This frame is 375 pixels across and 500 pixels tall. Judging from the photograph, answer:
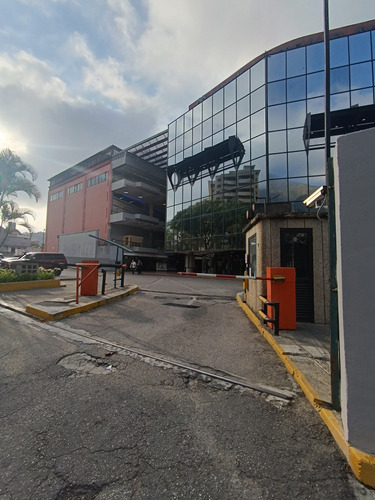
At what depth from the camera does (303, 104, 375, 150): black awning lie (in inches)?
757

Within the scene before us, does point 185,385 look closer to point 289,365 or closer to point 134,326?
point 289,365

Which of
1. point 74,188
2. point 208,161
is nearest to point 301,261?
point 208,161

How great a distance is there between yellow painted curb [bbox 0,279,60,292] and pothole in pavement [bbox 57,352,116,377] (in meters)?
9.02

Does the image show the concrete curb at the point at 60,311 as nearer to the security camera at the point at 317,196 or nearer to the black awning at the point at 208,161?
the security camera at the point at 317,196

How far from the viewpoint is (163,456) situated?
1.99 metres

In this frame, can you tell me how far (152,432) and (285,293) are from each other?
3.89 m

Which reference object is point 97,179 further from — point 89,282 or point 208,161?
point 89,282

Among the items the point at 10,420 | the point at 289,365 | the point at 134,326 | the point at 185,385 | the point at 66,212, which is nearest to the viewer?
the point at 10,420

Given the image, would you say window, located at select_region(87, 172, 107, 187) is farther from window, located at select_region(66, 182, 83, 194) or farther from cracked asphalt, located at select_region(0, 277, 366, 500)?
cracked asphalt, located at select_region(0, 277, 366, 500)

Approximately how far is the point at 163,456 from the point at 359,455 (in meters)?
1.52

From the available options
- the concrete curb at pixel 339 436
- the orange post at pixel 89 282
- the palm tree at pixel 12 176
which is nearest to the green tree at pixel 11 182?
the palm tree at pixel 12 176

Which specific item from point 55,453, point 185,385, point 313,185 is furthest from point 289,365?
point 313,185

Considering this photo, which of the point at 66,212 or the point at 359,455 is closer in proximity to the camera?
the point at 359,455

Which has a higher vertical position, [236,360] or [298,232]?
[298,232]
